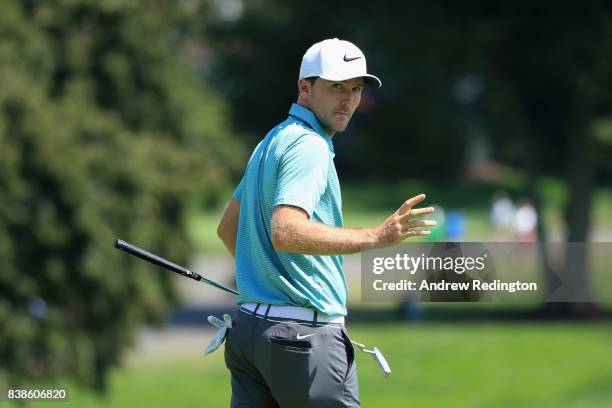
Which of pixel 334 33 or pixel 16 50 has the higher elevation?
pixel 334 33

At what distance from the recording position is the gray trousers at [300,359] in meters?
4.38

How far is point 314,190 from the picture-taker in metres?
4.25

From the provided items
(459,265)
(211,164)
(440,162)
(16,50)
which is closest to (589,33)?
(211,164)

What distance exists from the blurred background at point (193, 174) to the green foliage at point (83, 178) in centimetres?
3

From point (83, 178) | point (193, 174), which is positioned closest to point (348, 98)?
point (83, 178)

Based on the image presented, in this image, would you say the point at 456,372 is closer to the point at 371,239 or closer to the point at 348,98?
the point at 348,98

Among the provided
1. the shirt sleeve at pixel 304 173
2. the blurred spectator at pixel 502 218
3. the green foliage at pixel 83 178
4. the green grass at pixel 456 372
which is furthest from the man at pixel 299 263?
the blurred spectator at pixel 502 218

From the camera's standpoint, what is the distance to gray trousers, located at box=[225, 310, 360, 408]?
4.38m

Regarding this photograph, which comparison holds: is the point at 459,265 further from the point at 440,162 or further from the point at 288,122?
the point at 440,162

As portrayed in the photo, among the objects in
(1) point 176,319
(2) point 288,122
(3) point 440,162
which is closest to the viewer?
(2) point 288,122

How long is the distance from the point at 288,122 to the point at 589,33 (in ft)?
63.8

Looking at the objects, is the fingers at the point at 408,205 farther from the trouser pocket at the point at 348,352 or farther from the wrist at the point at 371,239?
the trouser pocket at the point at 348,352

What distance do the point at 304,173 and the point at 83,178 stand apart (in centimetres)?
1065

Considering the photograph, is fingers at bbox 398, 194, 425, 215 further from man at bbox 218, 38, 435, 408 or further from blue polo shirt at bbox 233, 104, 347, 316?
blue polo shirt at bbox 233, 104, 347, 316
